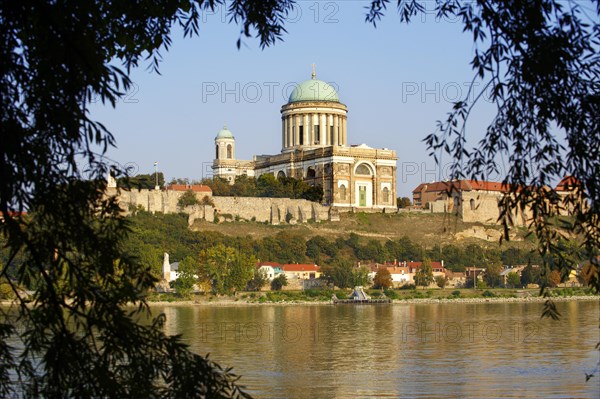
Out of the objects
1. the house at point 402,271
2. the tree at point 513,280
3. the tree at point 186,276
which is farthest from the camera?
the tree at point 513,280

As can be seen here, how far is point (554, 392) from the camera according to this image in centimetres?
1664

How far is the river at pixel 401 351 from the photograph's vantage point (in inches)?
687

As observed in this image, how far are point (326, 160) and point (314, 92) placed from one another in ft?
20.5

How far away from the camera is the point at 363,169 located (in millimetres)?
61656

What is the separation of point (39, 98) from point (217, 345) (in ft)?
66.2

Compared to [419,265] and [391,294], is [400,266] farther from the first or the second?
[391,294]

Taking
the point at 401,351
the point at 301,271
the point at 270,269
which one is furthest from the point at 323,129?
the point at 401,351

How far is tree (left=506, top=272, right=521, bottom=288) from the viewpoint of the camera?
5809 centimetres

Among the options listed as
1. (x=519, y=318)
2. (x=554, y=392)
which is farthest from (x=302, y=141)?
(x=554, y=392)

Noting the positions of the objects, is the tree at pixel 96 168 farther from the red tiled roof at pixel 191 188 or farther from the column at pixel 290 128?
the column at pixel 290 128

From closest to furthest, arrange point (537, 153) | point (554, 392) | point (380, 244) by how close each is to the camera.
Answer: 1. point (537, 153)
2. point (554, 392)
3. point (380, 244)

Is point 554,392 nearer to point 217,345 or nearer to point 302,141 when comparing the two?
point 217,345

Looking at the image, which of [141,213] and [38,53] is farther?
[141,213]

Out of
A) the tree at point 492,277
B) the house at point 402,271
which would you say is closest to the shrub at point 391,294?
the house at point 402,271
